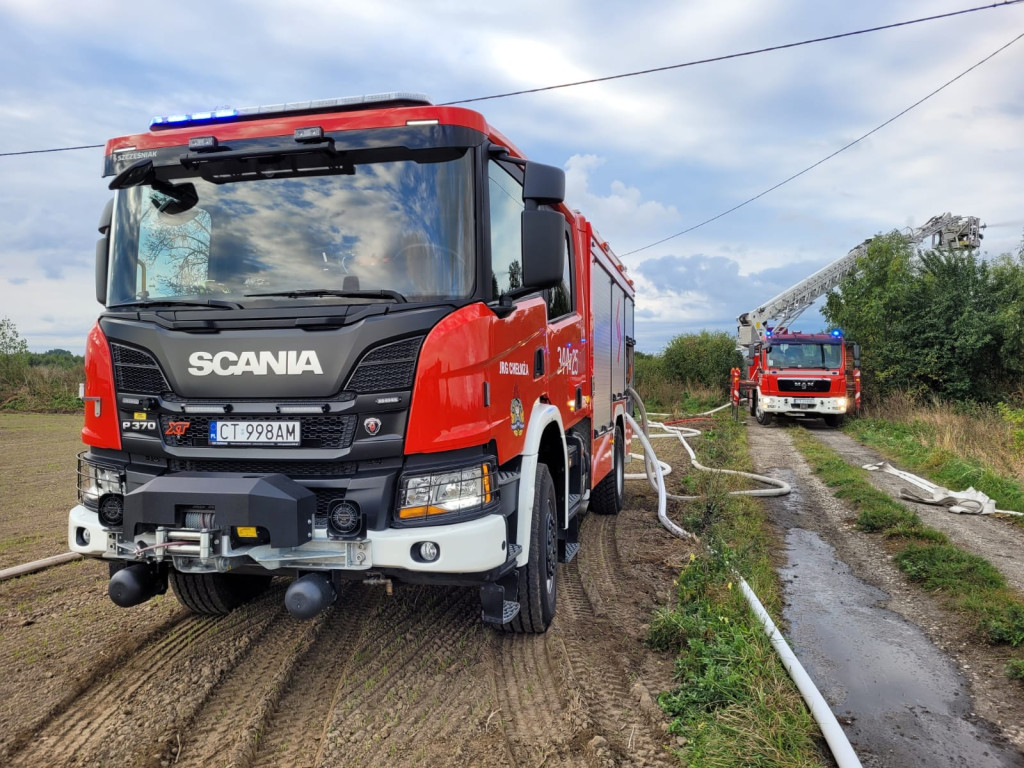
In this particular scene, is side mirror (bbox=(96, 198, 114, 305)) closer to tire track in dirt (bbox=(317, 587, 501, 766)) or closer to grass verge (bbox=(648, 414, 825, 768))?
tire track in dirt (bbox=(317, 587, 501, 766))


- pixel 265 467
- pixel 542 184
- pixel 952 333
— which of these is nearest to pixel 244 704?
pixel 265 467

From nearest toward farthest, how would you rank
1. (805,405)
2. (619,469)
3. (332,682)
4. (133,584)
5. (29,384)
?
1. (133,584)
2. (332,682)
3. (619,469)
4. (805,405)
5. (29,384)

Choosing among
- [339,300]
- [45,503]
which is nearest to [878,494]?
[339,300]

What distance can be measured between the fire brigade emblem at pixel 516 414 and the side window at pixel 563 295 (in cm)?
98

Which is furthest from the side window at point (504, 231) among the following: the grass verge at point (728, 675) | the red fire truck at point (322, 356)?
the grass verge at point (728, 675)

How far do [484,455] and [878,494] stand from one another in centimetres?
709

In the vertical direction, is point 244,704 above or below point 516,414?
below

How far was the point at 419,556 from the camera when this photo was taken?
3031 mm

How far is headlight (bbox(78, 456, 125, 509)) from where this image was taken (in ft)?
11.1

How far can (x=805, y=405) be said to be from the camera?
715 inches

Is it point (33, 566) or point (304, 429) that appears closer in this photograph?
point (304, 429)

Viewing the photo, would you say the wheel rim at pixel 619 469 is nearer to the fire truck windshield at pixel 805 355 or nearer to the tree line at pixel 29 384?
the fire truck windshield at pixel 805 355

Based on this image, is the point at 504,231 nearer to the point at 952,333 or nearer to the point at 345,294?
the point at 345,294

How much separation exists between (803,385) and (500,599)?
1669cm
